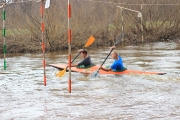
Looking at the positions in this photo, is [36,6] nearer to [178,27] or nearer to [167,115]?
[178,27]

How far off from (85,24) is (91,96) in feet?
43.9

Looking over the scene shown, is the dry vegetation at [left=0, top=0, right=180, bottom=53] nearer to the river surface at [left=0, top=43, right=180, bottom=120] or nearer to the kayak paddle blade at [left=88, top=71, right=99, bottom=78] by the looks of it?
the river surface at [left=0, top=43, right=180, bottom=120]

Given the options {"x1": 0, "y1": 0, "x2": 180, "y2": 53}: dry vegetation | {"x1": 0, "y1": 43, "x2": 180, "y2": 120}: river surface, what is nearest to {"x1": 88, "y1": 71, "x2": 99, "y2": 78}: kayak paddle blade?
{"x1": 0, "y1": 43, "x2": 180, "y2": 120}: river surface

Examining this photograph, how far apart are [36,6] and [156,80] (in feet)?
38.9

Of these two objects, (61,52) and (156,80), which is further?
(61,52)

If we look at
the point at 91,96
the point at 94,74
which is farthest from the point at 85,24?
the point at 91,96

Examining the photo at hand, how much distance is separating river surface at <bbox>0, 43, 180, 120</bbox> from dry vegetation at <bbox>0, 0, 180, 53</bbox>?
7002 millimetres

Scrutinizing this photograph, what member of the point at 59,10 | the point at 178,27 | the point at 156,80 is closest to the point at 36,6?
the point at 59,10

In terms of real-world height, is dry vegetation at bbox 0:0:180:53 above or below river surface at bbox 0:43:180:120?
above

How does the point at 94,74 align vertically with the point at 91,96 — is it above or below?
above

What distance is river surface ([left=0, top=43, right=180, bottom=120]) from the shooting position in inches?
297

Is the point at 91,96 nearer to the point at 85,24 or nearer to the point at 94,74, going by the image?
the point at 94,74

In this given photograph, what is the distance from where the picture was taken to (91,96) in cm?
930

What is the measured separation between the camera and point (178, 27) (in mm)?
26141
